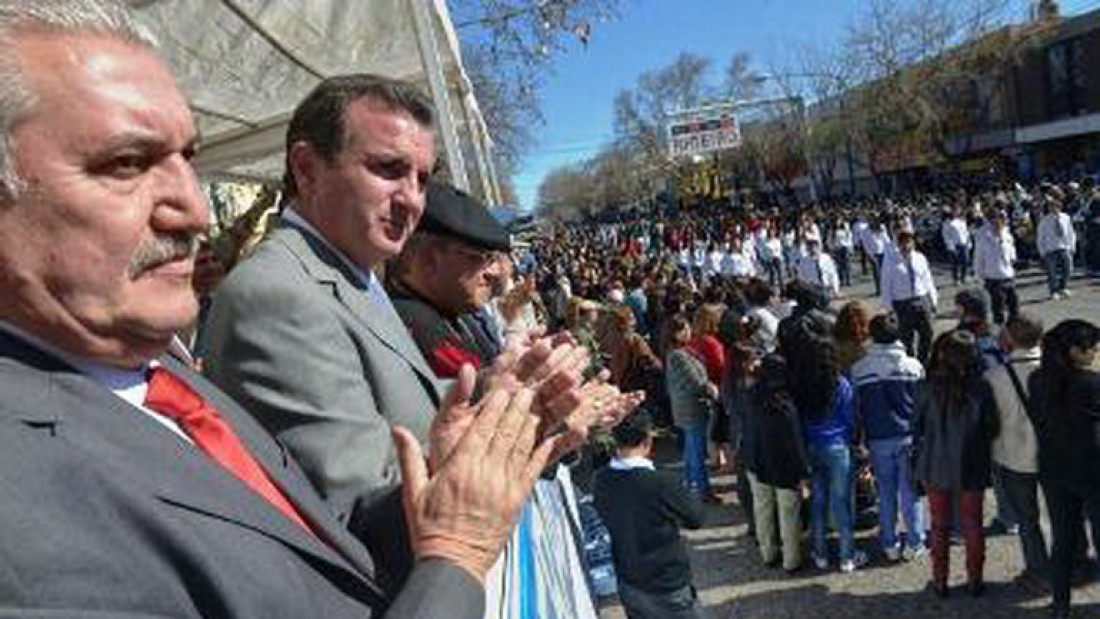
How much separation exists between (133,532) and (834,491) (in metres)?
6.35

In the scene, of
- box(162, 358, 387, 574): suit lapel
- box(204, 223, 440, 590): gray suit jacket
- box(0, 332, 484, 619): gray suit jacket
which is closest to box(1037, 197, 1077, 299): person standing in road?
box(204, 223, 440, 590): gray suit jacket

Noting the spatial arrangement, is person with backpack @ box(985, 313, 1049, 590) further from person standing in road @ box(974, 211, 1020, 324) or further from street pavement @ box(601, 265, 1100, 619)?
person standing in road @ box(974, 211, 1020, 324)

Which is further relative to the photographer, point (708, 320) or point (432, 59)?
point (708, 320)

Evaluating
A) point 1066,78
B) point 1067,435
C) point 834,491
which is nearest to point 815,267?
point 834,491

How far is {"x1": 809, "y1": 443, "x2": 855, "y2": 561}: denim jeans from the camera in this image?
22.7 feet

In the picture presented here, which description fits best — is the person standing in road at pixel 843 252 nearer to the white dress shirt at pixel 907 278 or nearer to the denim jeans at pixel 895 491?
the white dress shirt at pixel 907 278

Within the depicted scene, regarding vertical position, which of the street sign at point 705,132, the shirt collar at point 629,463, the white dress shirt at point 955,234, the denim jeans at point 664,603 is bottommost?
the denim jeans at point 664,603

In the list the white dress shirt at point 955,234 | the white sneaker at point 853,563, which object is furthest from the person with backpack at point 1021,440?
the white dress shirt at point 955,234

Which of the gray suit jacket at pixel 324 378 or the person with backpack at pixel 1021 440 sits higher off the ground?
the gray suit jacket at pixel 324 378

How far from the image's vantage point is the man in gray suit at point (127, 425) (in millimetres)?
1107

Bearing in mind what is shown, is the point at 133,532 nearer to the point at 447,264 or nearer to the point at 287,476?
the point at 287,476

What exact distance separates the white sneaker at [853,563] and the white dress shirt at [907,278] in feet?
22.4

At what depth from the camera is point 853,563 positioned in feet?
23.0

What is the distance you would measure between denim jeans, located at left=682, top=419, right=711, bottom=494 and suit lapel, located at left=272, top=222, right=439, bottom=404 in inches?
276
